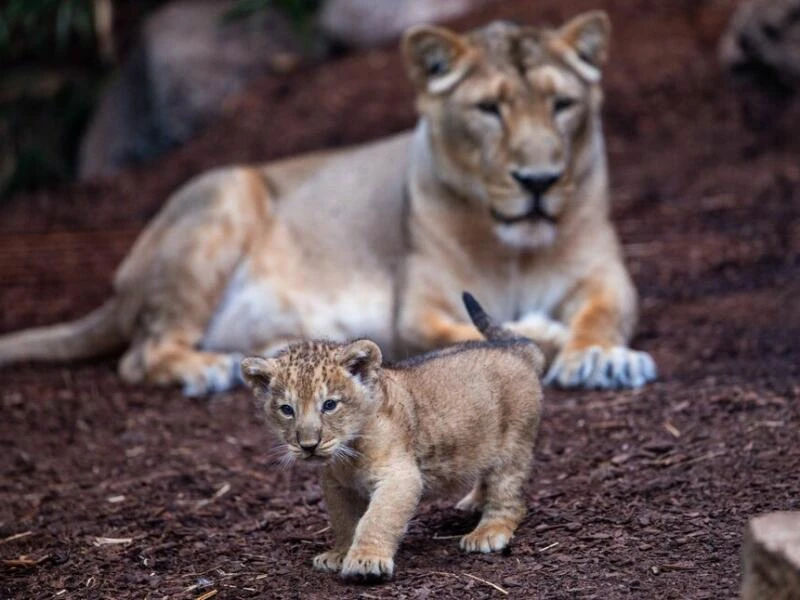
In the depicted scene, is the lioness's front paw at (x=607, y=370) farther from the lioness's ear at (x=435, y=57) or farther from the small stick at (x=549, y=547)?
the small stick at (x=549, y=547)

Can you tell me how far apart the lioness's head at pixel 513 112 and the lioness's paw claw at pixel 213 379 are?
4.07 ft

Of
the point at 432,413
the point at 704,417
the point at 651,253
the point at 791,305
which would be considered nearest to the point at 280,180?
the point at 651,253

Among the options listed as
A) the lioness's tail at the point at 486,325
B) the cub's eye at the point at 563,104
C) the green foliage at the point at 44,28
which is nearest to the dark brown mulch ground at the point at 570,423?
the lioness's tail at the point at 486,325

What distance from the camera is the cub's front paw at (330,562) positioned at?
3172mm

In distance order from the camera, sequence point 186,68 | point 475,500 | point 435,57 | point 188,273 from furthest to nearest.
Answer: point 186,68 < point 188,273 < point 435,57 < point 475,500

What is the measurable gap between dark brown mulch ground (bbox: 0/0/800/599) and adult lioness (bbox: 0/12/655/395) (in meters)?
0.26

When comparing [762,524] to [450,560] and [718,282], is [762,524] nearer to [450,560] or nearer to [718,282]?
[450,560]

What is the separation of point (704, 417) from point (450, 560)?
1442mm

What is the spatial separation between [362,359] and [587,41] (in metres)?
2.95

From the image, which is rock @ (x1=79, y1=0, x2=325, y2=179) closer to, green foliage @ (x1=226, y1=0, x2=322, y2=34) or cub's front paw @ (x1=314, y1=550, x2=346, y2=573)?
green foliage @ (x1=226, y1=0, x2=322, y2=34)

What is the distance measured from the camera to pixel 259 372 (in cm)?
304

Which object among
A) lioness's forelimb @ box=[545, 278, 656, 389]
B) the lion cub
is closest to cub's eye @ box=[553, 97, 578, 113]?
lioness's forelimb @ box=[545, 278, 656, 389]

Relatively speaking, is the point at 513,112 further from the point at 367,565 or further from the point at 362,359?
the point at 367,565

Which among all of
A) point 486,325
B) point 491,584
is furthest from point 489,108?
point 491,584
